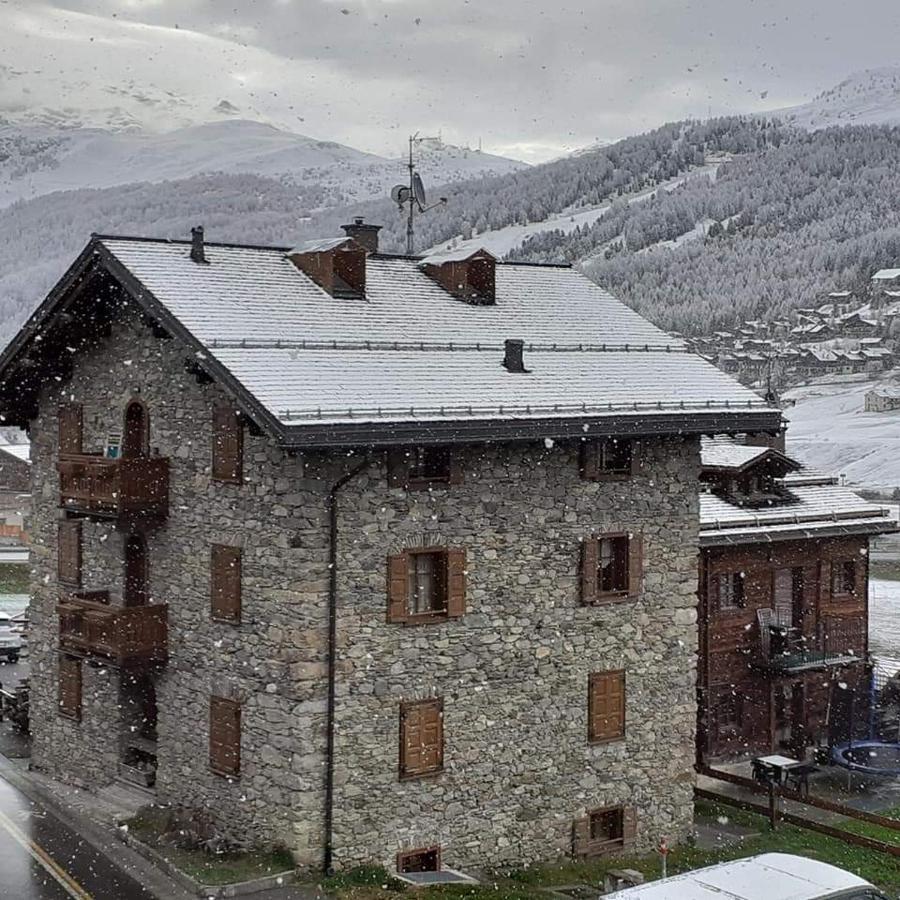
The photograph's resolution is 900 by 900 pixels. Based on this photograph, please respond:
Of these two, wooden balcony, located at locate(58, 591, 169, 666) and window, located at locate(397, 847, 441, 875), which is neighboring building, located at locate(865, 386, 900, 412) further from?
wooden balcony, located at locate(58, 591, 169, 666)

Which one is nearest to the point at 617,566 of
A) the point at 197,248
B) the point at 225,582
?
the point at 225,582

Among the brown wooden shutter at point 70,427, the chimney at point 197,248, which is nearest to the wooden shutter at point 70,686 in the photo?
the brown wooden shutter at point 70,427

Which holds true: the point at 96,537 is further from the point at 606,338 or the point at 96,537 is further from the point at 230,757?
the point at 606,338

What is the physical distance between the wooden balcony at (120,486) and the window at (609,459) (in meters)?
7.64

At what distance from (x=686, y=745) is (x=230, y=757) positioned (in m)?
9.22

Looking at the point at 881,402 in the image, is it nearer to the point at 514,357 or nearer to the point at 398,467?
the point at 514,357

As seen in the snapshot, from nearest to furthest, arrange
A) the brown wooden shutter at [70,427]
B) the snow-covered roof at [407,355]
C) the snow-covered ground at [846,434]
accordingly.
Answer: the snow-covered roof at [407,355], the brown wooden shutter at [70,427], the snow-covered ground at [846,434]

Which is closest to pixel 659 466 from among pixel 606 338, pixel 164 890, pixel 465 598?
pixel 606 338

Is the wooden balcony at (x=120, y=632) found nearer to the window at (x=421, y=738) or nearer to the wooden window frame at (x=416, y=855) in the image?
the window at (x=421, y=738)

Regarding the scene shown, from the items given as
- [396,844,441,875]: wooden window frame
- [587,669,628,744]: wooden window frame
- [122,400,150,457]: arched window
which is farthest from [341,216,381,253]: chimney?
[396,844,441,875]: wooden window frame

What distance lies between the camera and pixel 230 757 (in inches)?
910

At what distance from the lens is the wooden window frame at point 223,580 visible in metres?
22.9

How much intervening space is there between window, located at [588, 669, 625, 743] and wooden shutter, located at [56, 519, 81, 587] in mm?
10562

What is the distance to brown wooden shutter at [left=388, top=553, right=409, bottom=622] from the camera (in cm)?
2248
